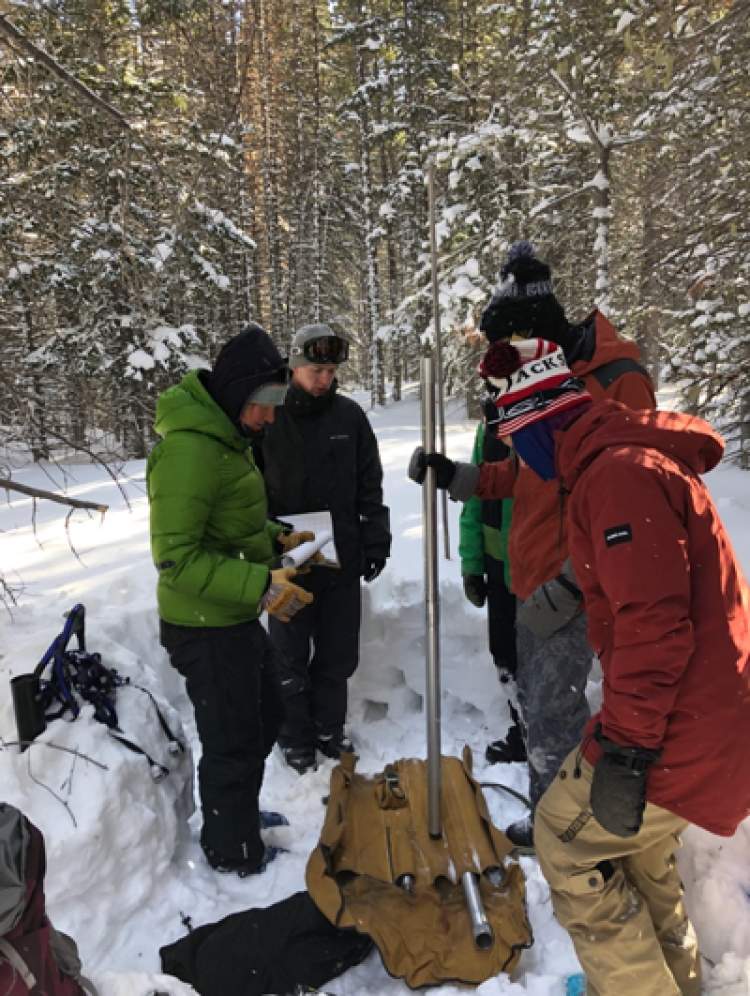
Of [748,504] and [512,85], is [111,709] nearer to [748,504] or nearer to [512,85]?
[748,504]

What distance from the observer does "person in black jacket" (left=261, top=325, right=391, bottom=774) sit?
3.68 metres

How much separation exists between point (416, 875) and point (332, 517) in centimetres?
193

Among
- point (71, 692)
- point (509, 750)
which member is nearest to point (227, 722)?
point (71, 692)

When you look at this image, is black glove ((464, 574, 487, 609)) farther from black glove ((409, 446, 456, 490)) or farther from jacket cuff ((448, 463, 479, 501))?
black glove ((409, 446, 456, 490))

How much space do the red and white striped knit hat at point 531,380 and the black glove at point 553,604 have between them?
655mm

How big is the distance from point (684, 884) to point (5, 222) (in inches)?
169

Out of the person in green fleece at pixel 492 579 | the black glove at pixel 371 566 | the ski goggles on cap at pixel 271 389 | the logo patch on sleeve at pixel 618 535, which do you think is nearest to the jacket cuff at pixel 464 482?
the person in green fleece at pixel 492 579

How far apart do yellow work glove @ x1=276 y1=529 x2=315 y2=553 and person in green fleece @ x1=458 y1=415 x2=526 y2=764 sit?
0.96 meters

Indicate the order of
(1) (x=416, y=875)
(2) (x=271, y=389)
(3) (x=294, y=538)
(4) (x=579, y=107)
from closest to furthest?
1. (1) (x=416, y=875)
2. (2) (x=271, y=389)
3. (3) (x=294, y=538)
4. (4) (x=579, y=107)

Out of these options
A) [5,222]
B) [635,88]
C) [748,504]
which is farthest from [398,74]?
[5,222]

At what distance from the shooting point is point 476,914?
2.44 meters

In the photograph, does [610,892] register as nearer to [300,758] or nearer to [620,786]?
[620,786]

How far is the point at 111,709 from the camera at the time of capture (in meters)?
2.98

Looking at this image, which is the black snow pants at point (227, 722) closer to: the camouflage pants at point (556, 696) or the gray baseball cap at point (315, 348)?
the camouflage pants at point (556, 696)
